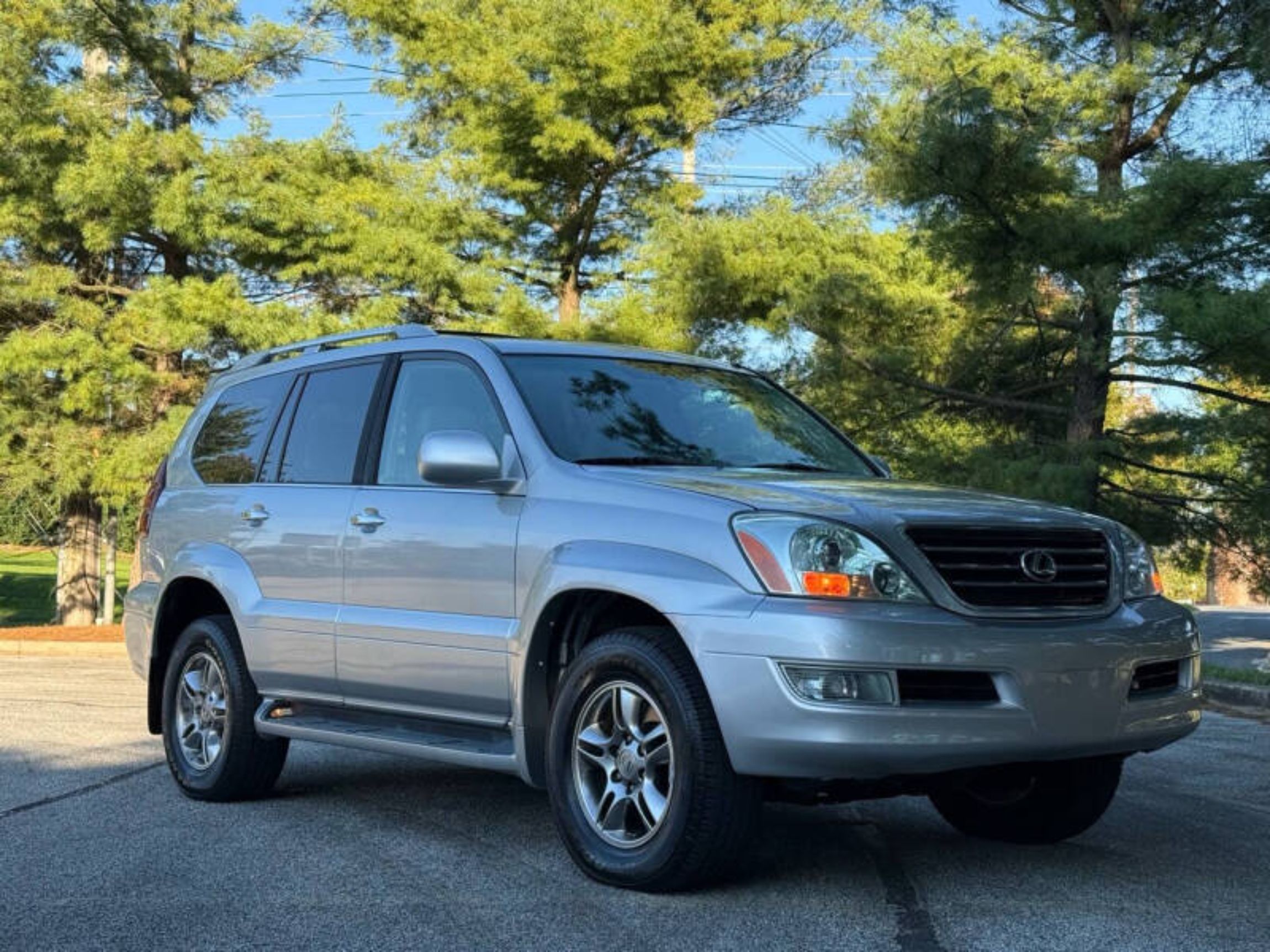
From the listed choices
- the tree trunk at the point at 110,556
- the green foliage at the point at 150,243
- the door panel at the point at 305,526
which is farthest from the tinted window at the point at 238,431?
the tree trunk at the point at 110,556

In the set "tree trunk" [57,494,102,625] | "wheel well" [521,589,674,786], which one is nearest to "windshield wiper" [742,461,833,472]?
"wheel well" [521,589,674,786]

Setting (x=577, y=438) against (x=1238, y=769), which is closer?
(x=577, y=438)

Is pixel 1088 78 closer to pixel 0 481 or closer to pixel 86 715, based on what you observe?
pixel 86 715

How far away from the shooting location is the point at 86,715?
10.1m

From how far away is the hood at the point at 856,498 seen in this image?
Answer: 483 centimetres

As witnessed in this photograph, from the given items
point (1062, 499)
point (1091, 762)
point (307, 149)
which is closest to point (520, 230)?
point (307, 149)

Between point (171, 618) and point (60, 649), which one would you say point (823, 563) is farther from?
point (60, 649)

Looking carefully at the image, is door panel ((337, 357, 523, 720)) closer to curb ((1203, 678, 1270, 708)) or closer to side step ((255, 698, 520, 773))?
side step ((255, 698, 520, 773))

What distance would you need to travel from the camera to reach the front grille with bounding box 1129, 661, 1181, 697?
16.5 feet

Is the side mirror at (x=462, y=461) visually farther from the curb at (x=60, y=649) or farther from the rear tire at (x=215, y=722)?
the curb at (x=60, y=649)

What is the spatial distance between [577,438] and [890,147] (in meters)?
9.82

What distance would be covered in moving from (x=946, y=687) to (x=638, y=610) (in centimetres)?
114

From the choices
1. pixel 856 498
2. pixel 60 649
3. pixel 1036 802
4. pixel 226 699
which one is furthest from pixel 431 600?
pixel 60 649

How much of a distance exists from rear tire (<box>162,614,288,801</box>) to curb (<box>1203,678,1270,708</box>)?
812 cm
